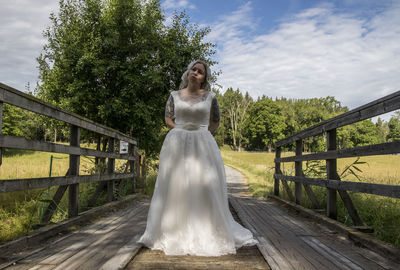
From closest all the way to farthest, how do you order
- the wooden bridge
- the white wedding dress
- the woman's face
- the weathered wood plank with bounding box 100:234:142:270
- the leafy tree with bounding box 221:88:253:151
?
the weathered wood plank with bounding box 100:234:142:270
the wooden bridge
the white wedding dress
the woman's face
the leafy tree with bounding box 221:88:253:151

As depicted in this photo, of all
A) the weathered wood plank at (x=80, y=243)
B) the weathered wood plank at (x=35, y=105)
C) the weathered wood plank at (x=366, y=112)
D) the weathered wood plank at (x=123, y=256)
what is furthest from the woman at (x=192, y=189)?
the weathered wood plank at (x=366, y=112)

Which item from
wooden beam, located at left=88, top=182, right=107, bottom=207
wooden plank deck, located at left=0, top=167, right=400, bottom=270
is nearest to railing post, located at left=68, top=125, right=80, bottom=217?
wooden plank deck, located at left=0, top=167, right=400, bottom=270

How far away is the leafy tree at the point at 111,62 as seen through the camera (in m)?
8.39

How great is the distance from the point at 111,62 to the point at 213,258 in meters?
6.87

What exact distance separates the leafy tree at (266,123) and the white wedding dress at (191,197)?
201 ft

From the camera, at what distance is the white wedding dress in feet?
10.3

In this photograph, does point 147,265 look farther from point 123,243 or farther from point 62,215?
point 62,215

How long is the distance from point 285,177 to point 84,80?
6069 millimetres

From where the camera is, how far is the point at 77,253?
2.84 metres

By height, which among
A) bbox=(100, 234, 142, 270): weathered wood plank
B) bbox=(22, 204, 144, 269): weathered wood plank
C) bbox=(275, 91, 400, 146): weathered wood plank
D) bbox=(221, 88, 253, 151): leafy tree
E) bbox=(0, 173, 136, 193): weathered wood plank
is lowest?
bbox=(22, 204, 144, 269): weathered wood plank

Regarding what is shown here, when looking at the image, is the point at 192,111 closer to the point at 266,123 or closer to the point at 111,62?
the point at 111,62

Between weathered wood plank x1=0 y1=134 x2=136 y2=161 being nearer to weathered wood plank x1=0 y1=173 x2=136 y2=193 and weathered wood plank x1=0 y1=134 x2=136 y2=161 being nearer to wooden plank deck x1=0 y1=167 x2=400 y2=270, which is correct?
weathered wood plank x1=0 y1=173 x2=136 y2=193

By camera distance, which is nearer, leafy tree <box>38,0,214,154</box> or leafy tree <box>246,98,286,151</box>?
leafy tree <box>38,0,214,154</box>

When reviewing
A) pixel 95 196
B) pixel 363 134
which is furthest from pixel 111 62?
pixel 363 134
